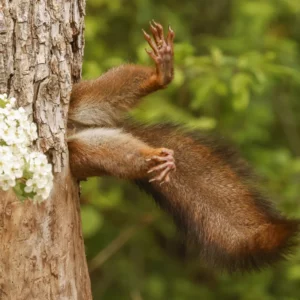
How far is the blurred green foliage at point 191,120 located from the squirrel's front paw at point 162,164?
1.99 metres

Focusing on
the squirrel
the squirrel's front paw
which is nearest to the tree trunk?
the squirrel

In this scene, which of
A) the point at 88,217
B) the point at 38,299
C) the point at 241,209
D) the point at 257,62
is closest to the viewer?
the point at 38,299

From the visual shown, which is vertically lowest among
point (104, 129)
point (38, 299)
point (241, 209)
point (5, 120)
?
point (38, 299)

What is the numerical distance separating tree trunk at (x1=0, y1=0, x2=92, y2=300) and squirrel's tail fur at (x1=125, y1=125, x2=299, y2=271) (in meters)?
0.52

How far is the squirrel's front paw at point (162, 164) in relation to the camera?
354 centimetres

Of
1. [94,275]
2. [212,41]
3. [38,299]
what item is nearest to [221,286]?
[94,275]

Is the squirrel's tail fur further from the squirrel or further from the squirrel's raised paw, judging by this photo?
the squirrel's raised paw

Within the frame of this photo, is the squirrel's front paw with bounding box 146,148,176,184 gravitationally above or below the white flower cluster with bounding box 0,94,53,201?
below

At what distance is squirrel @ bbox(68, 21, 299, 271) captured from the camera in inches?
145

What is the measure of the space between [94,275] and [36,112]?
3808mm

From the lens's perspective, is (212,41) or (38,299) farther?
(212,41)

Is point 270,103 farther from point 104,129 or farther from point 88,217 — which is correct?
point 104,129

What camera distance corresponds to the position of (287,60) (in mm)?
6754

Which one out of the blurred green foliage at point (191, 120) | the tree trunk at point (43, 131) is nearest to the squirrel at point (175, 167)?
the tree trunk at point (43, 131)
